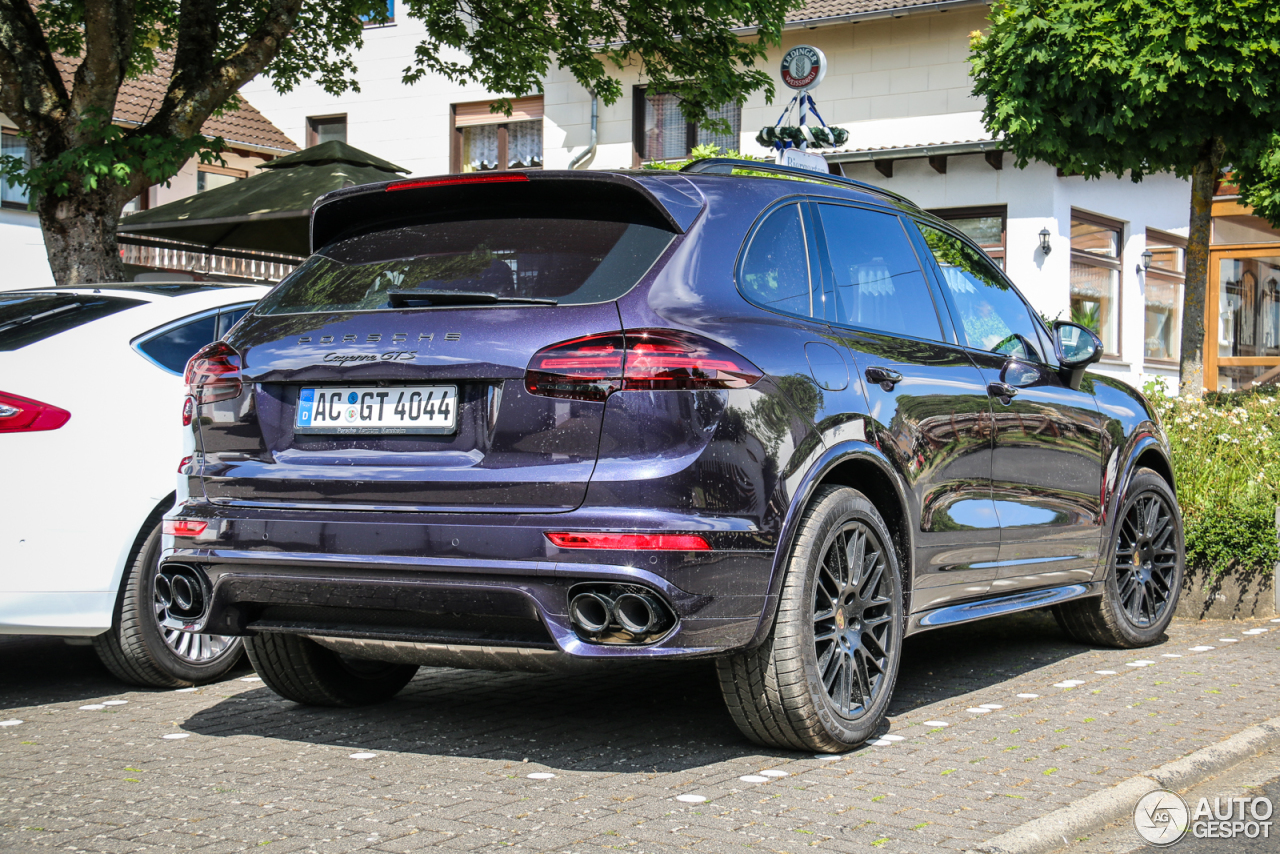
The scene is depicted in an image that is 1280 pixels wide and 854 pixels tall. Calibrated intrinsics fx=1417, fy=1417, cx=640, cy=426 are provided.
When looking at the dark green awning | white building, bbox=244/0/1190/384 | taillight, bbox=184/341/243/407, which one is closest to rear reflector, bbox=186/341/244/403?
taillight, bbox=184/341/243/407

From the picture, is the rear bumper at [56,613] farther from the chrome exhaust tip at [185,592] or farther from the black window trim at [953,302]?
the black window trim at [953,302]

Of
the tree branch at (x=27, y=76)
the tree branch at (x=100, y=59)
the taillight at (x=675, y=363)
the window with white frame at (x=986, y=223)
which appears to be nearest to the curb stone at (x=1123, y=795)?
the taillight at (x=675, y=363)

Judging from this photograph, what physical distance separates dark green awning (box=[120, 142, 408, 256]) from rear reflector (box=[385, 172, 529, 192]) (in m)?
9.89

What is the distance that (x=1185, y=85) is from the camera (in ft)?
47.0

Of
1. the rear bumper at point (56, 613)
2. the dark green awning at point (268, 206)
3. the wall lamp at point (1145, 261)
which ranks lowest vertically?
the rear bumper at point (56, 613)

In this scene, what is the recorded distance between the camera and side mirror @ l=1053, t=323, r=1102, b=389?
6113 millimetres

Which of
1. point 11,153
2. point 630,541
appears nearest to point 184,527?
point 630,541

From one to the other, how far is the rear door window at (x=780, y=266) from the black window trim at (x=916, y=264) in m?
0.11

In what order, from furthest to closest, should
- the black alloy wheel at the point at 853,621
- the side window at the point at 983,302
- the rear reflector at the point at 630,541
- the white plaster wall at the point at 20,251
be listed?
the white plaster wall at the point at 20,251, the side window at the point at 983,302, the black alloy wheel at the point at 853,621, the rear reflector at the point at 630,541

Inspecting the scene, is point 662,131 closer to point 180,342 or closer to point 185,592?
point 180,342

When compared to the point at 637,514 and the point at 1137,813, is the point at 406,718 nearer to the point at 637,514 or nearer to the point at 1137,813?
the point at 637,514

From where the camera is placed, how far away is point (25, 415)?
511 centimetres

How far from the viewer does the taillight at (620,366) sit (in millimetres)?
3834

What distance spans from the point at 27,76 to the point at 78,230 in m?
1.21
